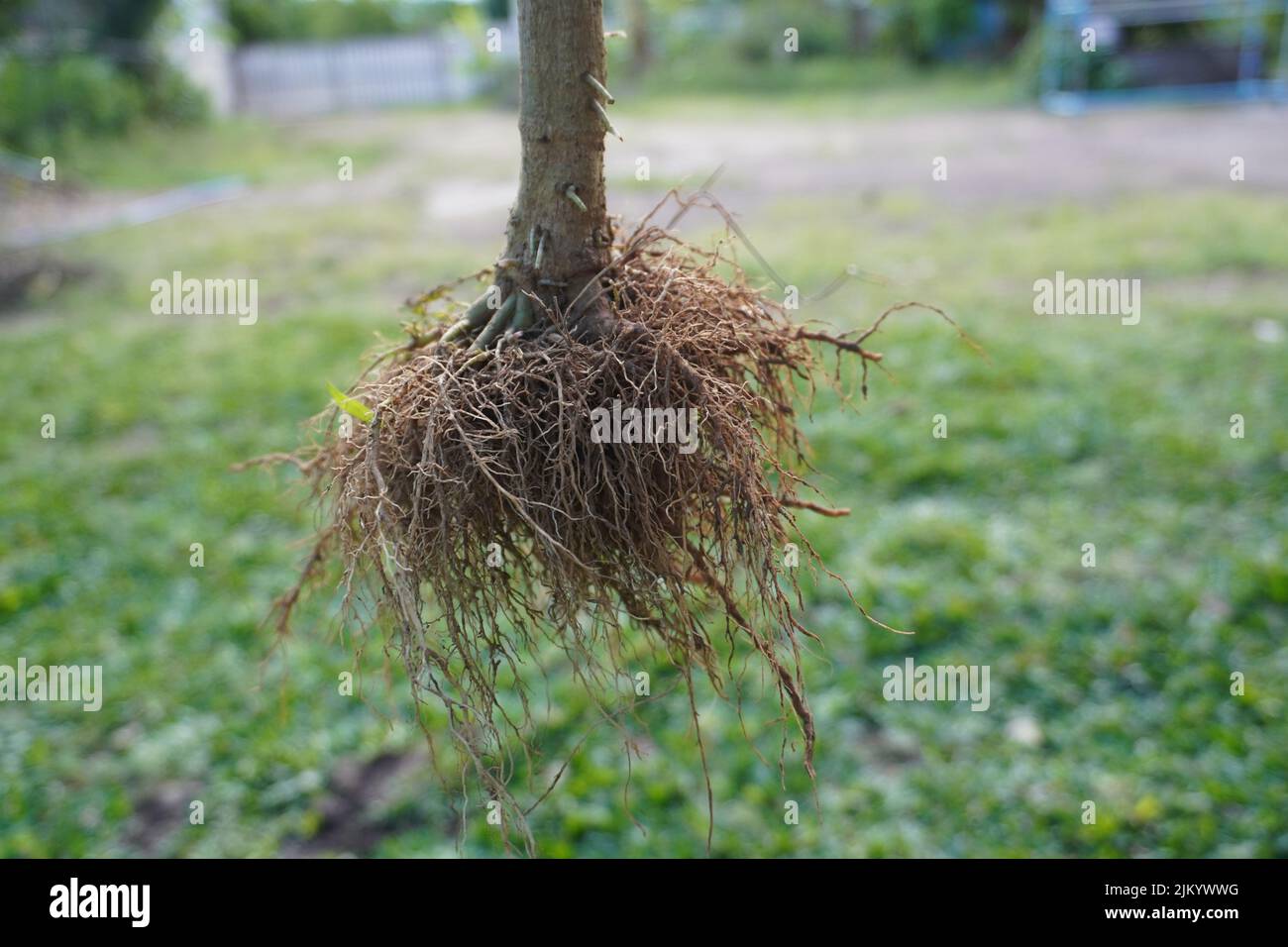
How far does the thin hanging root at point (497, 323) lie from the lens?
6.08 ft

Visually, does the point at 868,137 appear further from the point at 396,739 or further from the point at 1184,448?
the point at 396,739

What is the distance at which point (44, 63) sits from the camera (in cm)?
1282

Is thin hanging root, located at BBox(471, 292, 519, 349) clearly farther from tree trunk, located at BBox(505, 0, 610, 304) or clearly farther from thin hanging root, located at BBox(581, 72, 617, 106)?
thin hanging root, located at BBox(581, 72, 617, 106)

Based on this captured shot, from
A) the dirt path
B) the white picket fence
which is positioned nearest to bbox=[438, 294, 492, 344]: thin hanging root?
the dirt path

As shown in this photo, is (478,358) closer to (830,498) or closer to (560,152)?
(560,152)

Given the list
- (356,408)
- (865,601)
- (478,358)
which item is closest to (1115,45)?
(865,601)

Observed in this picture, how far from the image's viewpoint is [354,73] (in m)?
20.8

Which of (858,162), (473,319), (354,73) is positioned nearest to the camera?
(473,319)

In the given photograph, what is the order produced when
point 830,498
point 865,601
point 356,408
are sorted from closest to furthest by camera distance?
point 356,408 < point 830,498 < point 865,601

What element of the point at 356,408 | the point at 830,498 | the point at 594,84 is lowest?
the point at 830,498

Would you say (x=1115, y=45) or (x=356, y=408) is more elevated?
(x=1115, y=45)

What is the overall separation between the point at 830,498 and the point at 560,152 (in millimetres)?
2217

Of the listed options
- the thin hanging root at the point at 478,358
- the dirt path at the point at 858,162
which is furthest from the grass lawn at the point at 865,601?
the dirt path at the point at 858,162
